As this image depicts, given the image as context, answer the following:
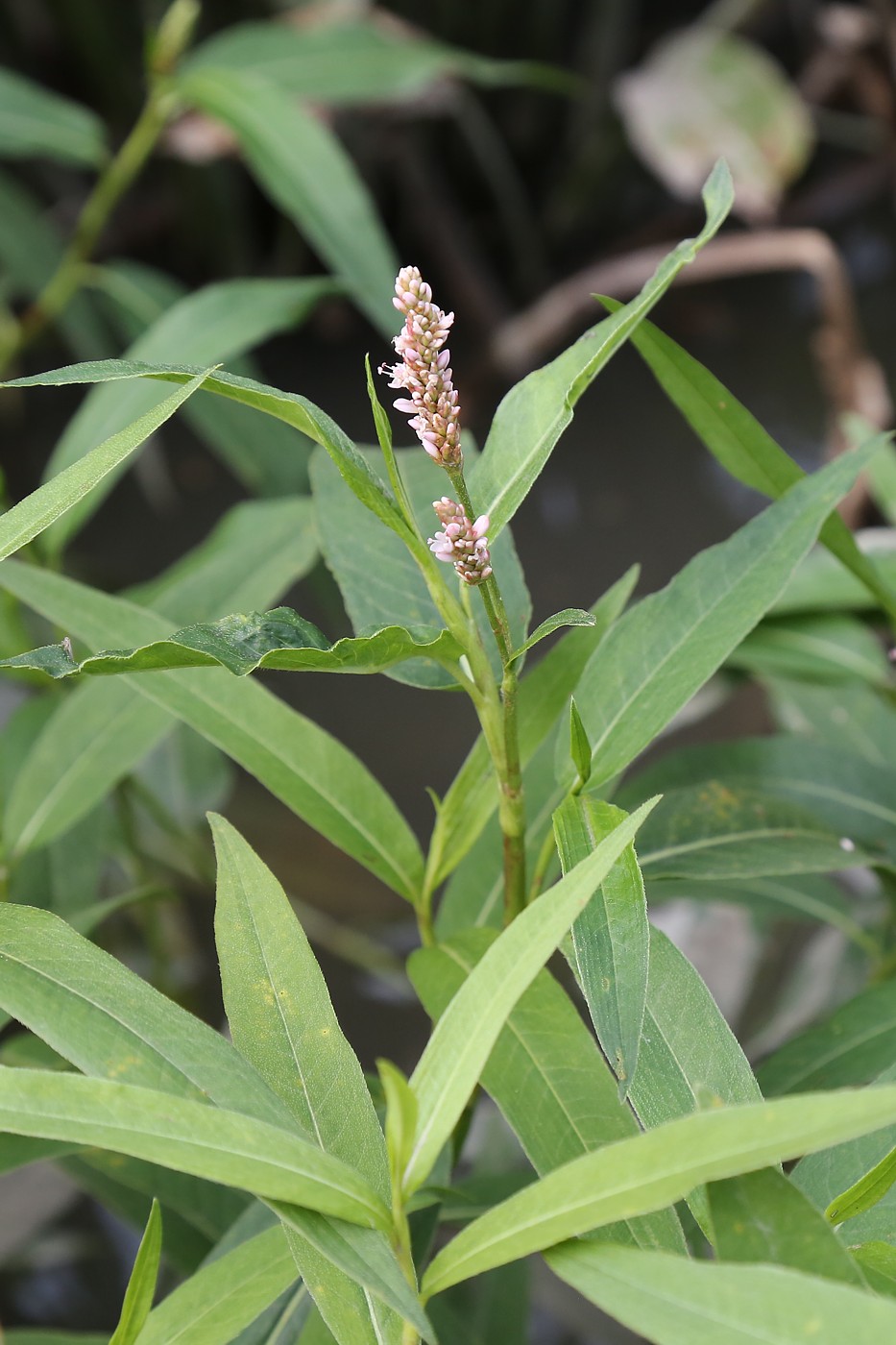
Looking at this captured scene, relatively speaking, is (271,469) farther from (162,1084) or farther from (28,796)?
(162,1084)

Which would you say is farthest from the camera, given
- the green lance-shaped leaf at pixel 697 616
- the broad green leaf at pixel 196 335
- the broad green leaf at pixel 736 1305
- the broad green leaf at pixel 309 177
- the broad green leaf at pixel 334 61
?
the broad green leaf at pixel 334 61

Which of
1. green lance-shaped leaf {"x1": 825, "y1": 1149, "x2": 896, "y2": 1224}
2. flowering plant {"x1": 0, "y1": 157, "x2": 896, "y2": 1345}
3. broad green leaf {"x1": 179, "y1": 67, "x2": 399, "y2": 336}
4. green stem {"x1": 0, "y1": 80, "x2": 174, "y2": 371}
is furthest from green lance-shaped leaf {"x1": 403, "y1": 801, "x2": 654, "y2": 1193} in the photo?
green stem {"x1": 0, "y1": 80, "x2": 174, "y2": 371}

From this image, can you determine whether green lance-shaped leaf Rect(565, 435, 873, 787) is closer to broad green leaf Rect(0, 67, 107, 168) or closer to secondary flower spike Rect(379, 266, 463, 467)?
secondary flower spike Rect(379, 266, 463, 467)

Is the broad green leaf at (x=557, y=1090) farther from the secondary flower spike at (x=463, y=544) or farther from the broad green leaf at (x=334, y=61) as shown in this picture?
the broad green leaf at (x=334, y=61)

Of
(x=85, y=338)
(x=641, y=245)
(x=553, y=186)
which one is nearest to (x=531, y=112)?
(x=553, y=186)

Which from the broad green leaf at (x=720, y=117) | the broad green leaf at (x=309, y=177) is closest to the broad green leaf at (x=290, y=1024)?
the broad green leaf at (x=309, y=177)

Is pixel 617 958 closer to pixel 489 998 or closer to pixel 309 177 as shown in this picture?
pixel 489 998

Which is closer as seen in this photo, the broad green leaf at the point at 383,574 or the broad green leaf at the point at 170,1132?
the broad green leaf at the point at 170,1132
